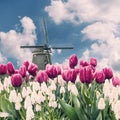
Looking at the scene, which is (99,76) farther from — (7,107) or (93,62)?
(93,62)

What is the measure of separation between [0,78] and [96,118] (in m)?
5.43

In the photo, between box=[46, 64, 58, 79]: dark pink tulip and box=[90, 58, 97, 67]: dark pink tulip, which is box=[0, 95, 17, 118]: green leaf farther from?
box=[90, 58, 97, 67]: dark pink tulip

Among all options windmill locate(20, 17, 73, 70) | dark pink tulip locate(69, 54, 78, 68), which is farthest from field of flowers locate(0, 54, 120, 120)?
windmill locate(20, 17, 73, 70)

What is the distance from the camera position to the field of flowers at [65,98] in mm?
5004

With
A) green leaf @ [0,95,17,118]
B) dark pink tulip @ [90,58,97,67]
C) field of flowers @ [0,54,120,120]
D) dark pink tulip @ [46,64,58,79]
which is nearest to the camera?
field of flowers @ [0,54,120,120]

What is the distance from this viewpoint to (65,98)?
677cm

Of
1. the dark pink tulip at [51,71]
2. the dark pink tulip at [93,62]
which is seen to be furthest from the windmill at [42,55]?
the dark pink tulip at [51,71]

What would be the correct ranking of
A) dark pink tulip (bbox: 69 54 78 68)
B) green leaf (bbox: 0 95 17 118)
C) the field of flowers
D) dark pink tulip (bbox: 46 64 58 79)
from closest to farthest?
the field of flowers → green leaf (bbox: 0 95 17 118) → dark pink tulip (bbox: 46 64 58 79) → dark pink tulip (bbox: 69 54 78 68)

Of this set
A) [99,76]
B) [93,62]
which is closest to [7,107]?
[99,76]

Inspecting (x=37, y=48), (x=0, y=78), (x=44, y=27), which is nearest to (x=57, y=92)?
(x=0, y=78)

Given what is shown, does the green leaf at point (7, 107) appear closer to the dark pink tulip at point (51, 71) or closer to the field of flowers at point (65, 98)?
the field of flowers at point (65, 98)

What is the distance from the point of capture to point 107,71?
24.1 ft

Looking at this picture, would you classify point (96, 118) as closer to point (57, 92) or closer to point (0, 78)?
point (57, 92)

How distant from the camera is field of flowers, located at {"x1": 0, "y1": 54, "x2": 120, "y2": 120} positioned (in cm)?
500
